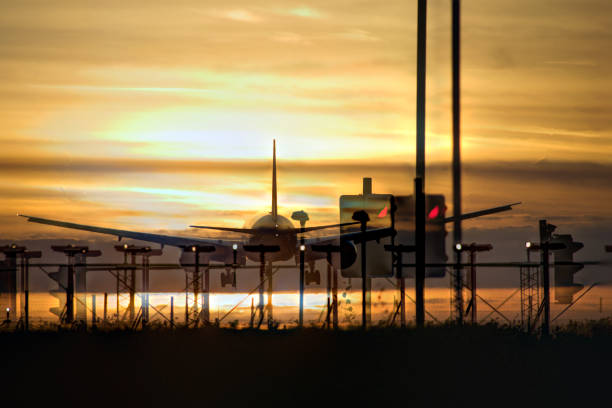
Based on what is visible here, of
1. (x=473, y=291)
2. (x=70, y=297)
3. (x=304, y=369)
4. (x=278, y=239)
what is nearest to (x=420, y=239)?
(x=473, y=291)

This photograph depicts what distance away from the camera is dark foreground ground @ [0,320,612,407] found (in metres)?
23.1

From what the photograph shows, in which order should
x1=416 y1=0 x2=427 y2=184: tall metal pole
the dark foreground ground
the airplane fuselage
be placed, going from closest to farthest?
1. the dark foreground ground
2. x1=416 y1=0 x2=427 y2=184: tall metal pole
3. the airplane fuselage

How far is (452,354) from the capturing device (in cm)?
3058

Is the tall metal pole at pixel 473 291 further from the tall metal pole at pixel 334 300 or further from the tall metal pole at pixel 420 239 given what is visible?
the tall metal pole at pixel 420 239

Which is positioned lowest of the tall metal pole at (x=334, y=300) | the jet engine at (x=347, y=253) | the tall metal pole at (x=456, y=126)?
the tall metal pole at (x=334, y=300)

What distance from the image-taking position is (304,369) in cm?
2739

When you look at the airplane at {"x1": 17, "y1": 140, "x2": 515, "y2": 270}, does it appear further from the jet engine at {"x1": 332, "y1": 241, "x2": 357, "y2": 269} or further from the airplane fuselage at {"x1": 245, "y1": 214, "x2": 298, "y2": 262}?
the jet engine at {"x1": 332, "y1": 241, "x2": 357, "y2": 269}

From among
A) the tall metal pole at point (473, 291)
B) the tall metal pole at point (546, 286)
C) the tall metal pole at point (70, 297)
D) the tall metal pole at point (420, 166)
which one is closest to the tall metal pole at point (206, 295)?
the tall metal pole at point (70, 297)

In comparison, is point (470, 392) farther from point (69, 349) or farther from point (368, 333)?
point (69, 349)

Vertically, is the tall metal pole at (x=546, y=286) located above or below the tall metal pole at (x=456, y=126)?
below

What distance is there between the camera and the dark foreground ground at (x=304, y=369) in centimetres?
2314

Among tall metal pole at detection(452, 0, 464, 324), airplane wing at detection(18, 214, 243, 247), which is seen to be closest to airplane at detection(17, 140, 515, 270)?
airplane wing at detection(18, 214, 243, 247)

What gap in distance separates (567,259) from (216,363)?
22434 mm

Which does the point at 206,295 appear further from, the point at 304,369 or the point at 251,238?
the point at 304,369
